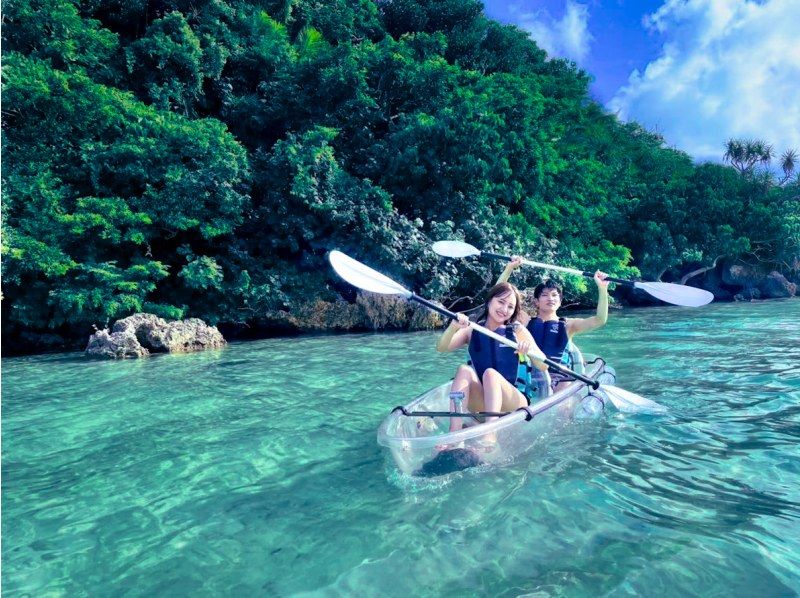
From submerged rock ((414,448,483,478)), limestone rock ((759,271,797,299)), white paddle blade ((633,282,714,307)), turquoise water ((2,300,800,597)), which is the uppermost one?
limestone rock ((759,271,797,299))

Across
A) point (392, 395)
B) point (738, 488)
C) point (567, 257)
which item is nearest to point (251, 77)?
point (567, 257)

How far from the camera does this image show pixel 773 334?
32.4 ft

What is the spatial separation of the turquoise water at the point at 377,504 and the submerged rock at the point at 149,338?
4563 millimetres

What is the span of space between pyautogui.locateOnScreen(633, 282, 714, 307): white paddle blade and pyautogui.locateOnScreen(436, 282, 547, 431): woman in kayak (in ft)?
7.89

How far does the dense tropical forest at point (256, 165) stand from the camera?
12328 mm

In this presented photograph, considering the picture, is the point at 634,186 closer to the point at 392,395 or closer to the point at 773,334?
the point at 773,334

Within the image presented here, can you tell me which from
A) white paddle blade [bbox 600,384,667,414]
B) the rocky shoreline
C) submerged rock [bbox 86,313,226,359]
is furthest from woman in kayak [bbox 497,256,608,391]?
the rocky shoreline

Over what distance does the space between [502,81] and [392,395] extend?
1399 cm

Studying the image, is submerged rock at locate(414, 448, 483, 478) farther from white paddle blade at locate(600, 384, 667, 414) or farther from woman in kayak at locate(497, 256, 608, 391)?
woman in kayak at locate(497, 256, 608, 391)

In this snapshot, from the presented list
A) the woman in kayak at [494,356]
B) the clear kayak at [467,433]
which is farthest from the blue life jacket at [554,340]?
the woman in kayak at [494,356]

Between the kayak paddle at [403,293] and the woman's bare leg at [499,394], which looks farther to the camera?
the kayak paddle at [403,293]

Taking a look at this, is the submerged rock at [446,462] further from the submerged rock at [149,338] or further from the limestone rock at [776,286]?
the limestone rock at [776,286]

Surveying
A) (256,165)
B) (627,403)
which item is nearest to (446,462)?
(627,403)

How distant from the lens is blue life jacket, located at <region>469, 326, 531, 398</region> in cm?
414
